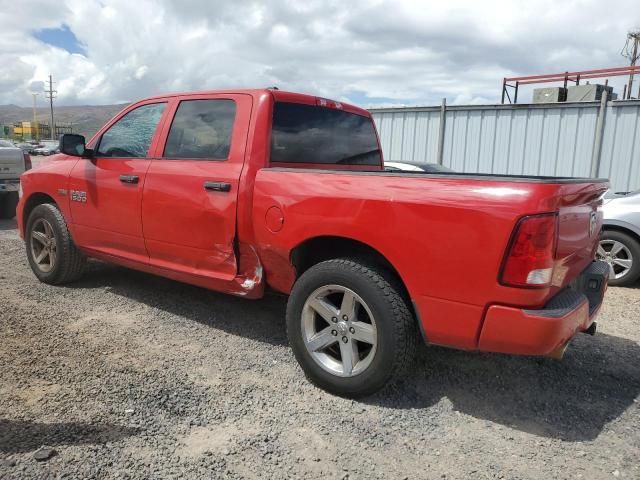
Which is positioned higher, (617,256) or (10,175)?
(10,175)

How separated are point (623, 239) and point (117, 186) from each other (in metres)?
5.43

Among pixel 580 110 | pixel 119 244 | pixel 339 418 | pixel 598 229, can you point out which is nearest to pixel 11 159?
pixel 119 244

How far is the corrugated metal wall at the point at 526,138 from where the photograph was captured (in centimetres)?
1114

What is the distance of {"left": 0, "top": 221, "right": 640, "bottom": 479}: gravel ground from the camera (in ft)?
8.23

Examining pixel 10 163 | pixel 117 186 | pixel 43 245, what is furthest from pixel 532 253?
pixel 10 163

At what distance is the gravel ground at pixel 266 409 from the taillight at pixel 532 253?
89 centimetres

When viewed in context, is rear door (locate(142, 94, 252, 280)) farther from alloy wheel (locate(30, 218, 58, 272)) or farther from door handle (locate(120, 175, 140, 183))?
alloy wheel (locate(30, 218, 58, 272))

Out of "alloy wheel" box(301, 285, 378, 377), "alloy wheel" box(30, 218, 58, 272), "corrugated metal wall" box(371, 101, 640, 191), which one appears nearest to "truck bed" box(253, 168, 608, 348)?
"alloy wheel" box(301, 285, 378, 377)

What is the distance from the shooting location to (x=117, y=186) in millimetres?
4363

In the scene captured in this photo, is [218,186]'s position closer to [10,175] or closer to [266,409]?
[266,409]

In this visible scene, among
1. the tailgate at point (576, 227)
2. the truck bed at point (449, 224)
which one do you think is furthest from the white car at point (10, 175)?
the tailgate at point (576, 227)

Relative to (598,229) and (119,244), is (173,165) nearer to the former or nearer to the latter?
(119,244)

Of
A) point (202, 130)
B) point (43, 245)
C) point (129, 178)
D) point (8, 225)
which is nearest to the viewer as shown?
point (202, 130)

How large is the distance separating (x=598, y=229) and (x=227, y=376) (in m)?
2.53
